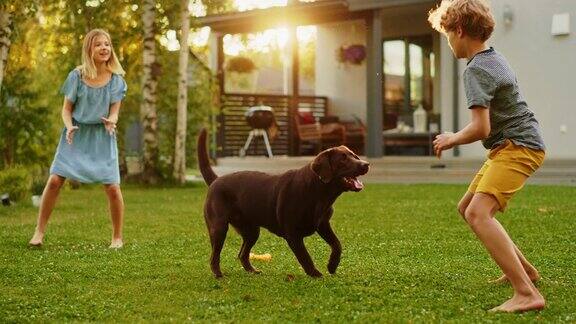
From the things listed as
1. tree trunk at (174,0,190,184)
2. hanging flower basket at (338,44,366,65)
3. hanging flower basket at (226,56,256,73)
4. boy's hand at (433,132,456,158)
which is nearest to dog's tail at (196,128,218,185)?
boy's hand at (433,132,456,158)

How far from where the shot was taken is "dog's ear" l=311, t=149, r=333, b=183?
193 inches

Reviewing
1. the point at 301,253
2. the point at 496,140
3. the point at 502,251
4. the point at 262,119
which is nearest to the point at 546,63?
the point at 262,119

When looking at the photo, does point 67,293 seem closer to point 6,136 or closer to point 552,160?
point 6,136

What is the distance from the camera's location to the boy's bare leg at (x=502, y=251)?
414cm

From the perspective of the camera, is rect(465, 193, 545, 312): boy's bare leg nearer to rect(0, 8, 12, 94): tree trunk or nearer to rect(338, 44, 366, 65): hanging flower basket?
rect(0, 8, 12, 94): tree trunk

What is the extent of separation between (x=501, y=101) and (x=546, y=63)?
12309mm

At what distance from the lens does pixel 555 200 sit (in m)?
10.7

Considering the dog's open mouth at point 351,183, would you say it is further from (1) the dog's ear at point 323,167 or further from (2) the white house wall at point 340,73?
(2) the white house wall at point 340,73

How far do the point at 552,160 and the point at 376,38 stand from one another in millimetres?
4173

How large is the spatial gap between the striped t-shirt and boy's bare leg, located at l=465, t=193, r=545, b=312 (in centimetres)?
33

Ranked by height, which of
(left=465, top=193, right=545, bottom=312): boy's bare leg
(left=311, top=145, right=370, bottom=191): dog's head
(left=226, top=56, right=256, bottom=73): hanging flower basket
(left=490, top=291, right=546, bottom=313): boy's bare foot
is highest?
(left=226, top=56, right=256, bottom=73): hanging flower basket

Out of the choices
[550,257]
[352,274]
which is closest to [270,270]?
[352,274]

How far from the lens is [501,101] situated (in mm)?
4254

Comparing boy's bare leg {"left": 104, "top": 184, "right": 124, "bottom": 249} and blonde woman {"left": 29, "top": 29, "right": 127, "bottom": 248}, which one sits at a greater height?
blonde woman {"left": 29, "top": 29, "right": 127, "bottom": 248}
